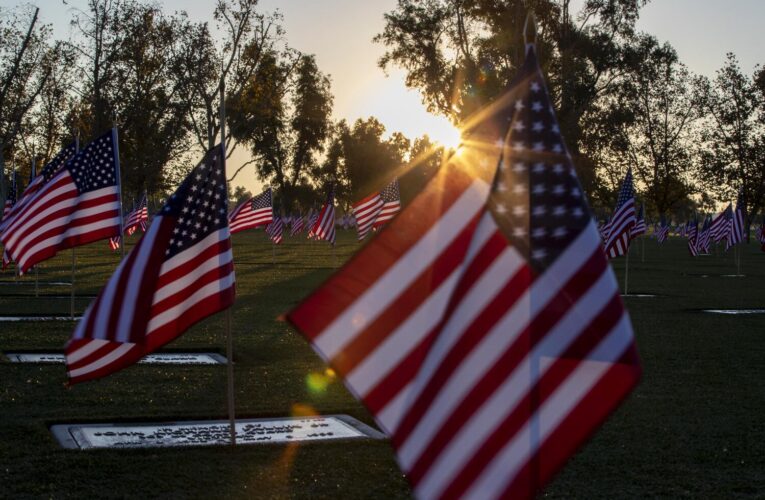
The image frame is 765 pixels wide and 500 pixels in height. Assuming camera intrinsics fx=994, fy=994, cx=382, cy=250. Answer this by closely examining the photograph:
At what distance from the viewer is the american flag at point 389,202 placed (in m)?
33.9

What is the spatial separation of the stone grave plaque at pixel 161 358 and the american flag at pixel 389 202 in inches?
852

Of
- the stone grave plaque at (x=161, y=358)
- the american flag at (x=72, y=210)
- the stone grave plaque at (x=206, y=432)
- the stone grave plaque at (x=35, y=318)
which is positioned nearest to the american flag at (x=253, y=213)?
the stone grave plaque at (x=35, y=318)

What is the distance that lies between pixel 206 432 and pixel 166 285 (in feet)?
6.52

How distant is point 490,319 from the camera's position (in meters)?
3.68

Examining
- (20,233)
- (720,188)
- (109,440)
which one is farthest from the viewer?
(720,188)

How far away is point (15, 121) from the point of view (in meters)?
47.6

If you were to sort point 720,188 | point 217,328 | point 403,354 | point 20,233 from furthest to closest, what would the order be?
1. point 720,188
2. point 217,328
3. point 20,233
4. point 403,354

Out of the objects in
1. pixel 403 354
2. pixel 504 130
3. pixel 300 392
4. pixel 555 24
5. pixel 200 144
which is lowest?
pixel 300 392

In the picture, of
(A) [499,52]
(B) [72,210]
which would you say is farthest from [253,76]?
(B) [72,210]

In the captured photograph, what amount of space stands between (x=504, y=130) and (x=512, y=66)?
38.5 metres

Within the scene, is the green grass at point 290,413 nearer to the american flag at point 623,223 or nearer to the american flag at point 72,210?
the american flag at point 72,210

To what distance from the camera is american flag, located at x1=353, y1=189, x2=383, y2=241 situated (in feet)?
112

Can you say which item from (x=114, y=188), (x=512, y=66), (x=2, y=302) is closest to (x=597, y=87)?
(x=512, y=66)

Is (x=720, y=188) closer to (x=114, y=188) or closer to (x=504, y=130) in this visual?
(x=114, y=188)
